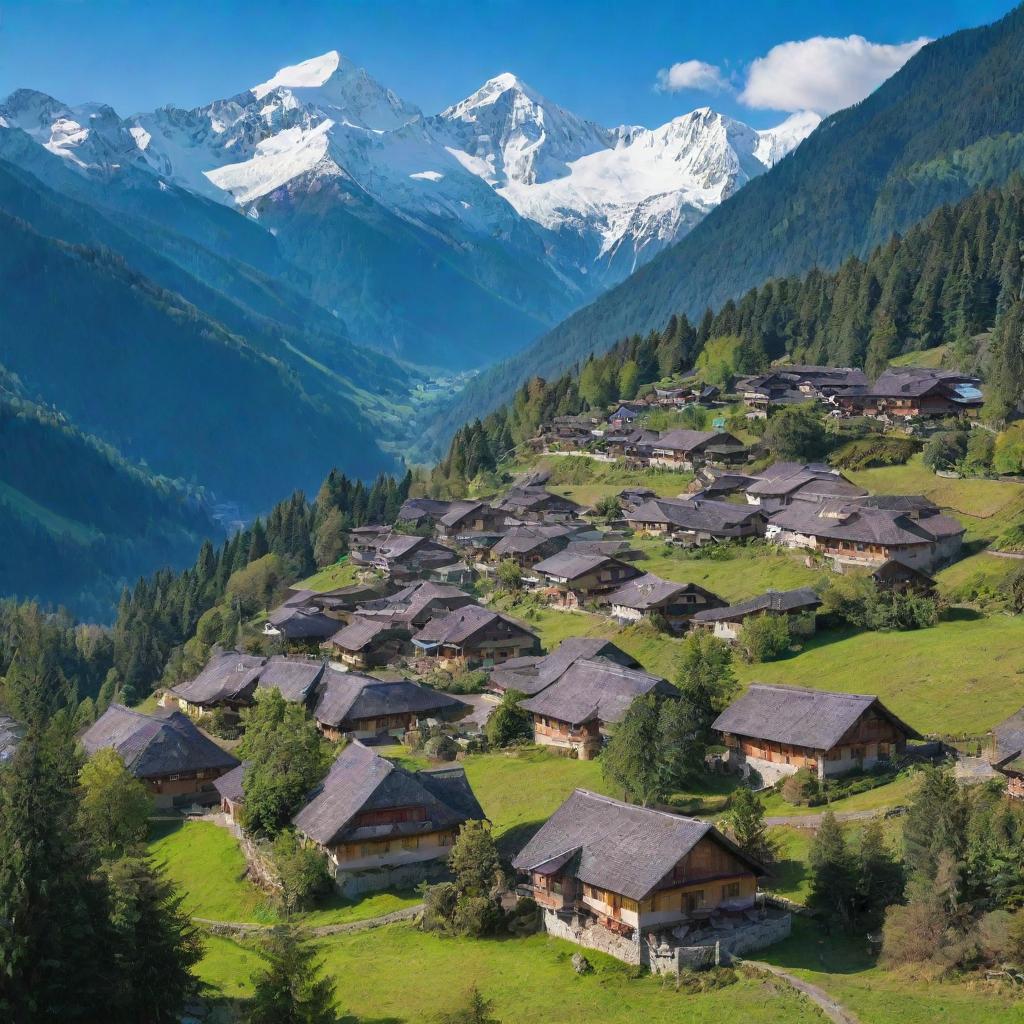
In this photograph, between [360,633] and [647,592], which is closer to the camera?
[647,592]

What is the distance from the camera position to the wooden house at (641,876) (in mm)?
37719

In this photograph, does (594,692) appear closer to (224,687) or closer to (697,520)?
(224,687)

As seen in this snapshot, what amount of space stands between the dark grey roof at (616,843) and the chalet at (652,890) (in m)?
0.04

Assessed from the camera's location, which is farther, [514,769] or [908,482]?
[908,482]

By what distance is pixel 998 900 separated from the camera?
34062mm

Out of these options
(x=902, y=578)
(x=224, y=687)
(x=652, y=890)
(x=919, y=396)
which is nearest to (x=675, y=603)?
(x=902, y=578)

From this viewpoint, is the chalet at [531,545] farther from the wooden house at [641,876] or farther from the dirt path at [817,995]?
the dirt path at [817,995]

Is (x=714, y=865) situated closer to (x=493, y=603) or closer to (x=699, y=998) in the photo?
(x=699, y=998)

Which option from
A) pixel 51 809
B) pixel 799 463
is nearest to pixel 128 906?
pixel 51 809

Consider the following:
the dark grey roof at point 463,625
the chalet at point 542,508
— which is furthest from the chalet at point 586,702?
the chalet at point 542,508

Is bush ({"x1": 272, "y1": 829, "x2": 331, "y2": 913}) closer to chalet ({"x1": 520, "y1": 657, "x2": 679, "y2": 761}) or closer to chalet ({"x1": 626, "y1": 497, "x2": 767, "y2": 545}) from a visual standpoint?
chalet ({"x1": 520, "y1": 657, "x2": 679, "y2": 761})

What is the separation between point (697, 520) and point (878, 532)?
20.0m

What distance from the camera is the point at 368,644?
86.2 m

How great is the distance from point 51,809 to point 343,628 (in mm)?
58847
